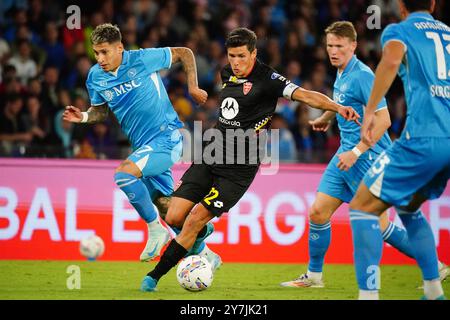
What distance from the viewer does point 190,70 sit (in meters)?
8.04

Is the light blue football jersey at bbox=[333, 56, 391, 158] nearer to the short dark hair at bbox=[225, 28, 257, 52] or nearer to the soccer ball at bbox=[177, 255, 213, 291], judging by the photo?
the short dark hair at bbox=[225, 28, 257, 52]

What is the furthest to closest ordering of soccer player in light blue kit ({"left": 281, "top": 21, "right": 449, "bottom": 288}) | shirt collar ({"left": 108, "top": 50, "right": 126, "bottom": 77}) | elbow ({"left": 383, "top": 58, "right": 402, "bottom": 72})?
shirt collar ({"left": 108, "top": 50, "right": 126, "bottom": 77}), soccer player in light blue kit ({"left": 281, "top": 21, "right": 449, "bottom": 288}), elbow ({"left": 383, "top": 58, "right": 402, "bottom": 72})

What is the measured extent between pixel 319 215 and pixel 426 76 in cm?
241

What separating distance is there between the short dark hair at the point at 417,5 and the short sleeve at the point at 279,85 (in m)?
1.45

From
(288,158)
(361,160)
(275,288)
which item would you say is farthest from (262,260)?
(361,160)

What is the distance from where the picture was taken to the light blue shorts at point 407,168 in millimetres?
5441

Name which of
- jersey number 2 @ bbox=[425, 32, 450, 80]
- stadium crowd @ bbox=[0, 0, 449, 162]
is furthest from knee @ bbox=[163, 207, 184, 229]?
stadium crowd @ bbox=[0, 0, 449, 162]

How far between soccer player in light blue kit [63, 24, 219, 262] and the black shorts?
0.55 meters

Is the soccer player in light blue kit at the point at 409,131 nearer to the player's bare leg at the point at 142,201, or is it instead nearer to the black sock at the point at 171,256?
the black sock at the point at 171,256

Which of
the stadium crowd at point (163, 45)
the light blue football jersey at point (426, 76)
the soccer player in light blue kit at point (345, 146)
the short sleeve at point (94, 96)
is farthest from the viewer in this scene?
the stadium crowd at point (163, 45)

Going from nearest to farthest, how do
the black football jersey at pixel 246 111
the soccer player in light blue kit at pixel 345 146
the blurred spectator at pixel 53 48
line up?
the black football jersey at pixel 246 111 → the soccer player in light blue kit at pixel 345 146 → the blurred spectator at pixel 53 48

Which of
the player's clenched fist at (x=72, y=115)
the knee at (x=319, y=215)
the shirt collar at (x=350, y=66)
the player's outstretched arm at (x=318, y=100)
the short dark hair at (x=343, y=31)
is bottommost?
the knee at (x=319, y=215)

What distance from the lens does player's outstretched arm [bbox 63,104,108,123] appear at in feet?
25.0

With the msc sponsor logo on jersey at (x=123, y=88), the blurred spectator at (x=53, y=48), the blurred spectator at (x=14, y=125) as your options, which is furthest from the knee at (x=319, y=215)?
the blurred spectator at (x=53, y=48)
